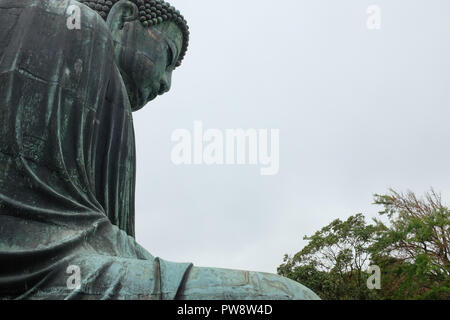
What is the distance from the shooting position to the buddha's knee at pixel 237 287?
2342 mm

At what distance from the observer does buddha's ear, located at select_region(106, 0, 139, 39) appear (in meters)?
4.45

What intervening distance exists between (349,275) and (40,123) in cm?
Result: 1897

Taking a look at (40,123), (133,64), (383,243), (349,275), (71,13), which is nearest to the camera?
(40,123)

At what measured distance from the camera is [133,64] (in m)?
4.41

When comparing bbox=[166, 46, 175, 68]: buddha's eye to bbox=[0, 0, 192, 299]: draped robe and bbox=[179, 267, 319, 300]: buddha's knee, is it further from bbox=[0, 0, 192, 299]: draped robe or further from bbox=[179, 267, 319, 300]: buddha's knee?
bbox=[179, 267, 319, 300]: buddha's knee

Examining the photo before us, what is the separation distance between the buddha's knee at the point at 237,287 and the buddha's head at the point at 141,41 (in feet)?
7.81

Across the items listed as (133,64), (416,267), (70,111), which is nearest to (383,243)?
(416,267)

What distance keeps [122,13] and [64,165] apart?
6.54 ft

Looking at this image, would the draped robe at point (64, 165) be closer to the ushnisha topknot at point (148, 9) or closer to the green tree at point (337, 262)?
the ushnisha topknot at point (148, 9)

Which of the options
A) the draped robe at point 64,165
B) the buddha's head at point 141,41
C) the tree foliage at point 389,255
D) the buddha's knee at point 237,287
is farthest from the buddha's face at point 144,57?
the tree foliage at point 389,255

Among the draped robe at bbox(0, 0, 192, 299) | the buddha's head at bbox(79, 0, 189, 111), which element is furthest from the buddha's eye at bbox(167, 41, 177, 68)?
the draped robe at bbox(0, 0, 192, 299)

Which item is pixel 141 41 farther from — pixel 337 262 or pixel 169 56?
pixel 337 262
